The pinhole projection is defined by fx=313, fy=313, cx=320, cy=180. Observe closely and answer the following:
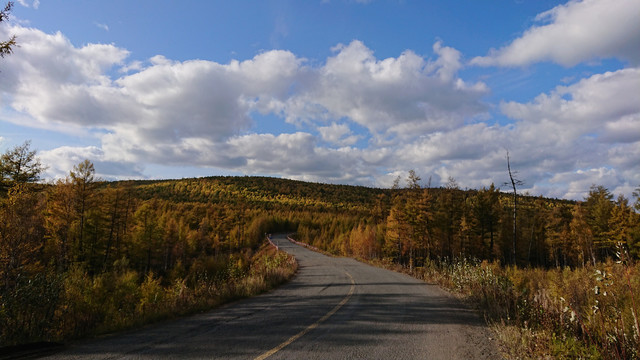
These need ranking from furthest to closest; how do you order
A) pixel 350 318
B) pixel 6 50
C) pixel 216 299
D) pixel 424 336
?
pixel 216 299 < pixel 6 50 < pixel 350 318 < pixel 424 336

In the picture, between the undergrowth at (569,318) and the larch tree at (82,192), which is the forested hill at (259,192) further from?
the undergrowth at (569,318)

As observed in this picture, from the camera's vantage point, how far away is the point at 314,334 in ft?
21.8

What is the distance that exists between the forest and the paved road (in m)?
0.89

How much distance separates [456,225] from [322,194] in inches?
4141

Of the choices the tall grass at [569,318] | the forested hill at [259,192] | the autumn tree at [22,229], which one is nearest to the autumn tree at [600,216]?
the tall grass at [569,318]

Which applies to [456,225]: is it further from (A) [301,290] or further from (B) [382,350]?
(B) [382,350]

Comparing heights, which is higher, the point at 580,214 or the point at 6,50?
the point at 6,50

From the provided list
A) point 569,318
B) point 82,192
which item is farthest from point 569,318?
point 82,192

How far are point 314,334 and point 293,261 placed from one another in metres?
20.6

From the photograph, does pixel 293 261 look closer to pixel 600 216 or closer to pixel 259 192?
pixel 600 216

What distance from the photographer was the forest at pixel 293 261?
6.27 metres

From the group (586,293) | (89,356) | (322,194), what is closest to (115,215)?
(89,356)

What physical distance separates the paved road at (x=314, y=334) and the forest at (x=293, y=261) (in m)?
0.89

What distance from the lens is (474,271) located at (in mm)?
13109
